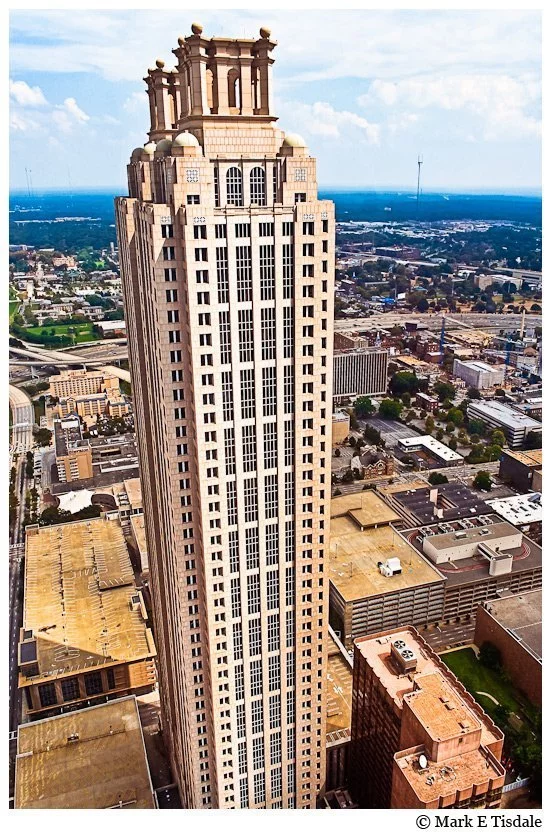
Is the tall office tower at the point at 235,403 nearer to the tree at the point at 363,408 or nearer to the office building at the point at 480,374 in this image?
the tree at the point at 363,408

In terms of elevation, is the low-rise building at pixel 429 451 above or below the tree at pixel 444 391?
below

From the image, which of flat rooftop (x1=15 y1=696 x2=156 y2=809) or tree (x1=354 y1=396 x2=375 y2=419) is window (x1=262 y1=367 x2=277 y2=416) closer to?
flat rooftop (x1=15 y1=696 x2=156 y2=809)

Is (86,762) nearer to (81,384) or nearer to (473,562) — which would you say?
(473,562)

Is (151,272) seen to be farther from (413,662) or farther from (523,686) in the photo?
(523,686)

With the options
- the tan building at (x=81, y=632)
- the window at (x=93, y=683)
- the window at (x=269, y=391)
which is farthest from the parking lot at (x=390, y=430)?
the window at (x=269, y=391)

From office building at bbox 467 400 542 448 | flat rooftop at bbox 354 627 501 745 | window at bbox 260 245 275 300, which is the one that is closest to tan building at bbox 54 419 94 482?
flat rooftop at bbox 354 627 501 745
